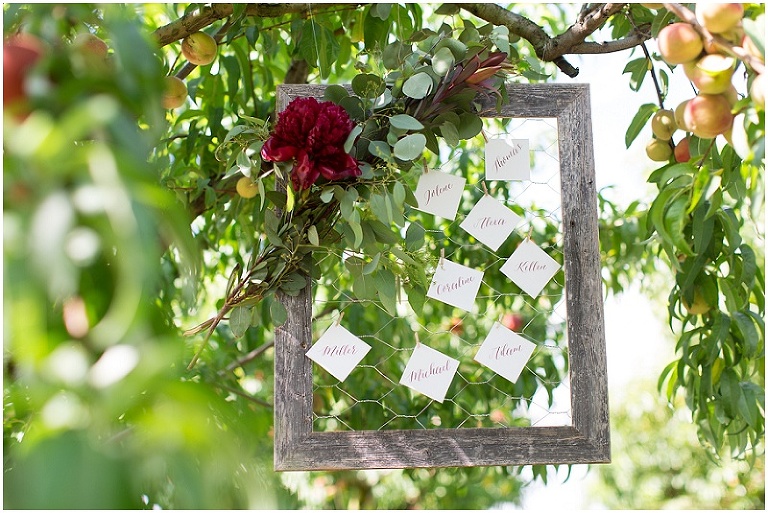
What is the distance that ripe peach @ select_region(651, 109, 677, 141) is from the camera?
0.99m

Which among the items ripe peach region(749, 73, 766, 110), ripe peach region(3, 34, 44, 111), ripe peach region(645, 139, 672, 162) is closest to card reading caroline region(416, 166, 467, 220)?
ripe peach region(645, 139, 672, 162)

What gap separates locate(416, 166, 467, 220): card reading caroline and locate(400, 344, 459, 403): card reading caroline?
0.17 meters

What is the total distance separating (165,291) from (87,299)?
1087 millimetres

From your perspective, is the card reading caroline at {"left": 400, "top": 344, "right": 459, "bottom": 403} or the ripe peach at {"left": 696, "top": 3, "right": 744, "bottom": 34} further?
the card reading caroline at {"left": 400, "top": 344, "right": 459, "bottom": 403}

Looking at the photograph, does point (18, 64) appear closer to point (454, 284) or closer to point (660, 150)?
point (454, 284)

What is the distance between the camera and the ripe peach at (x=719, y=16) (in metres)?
0.59

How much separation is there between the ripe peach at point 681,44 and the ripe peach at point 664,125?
0.36 meters

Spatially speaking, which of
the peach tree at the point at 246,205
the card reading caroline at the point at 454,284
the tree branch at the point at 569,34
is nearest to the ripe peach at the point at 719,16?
the peach tree at the point at 246,205

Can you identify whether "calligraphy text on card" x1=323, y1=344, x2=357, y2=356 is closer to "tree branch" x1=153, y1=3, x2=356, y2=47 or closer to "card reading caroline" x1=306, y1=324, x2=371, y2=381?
"card reading caroline" x1=306, y1=324, x2=371, y2=381

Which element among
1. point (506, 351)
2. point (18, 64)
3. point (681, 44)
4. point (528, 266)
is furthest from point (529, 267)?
point (18, 64)

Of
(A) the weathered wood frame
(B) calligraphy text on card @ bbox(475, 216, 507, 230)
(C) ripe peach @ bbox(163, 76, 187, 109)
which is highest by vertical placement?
(C) ripe peach @ bbox(163, 76, 187, 109)

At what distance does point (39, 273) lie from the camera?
30 cm

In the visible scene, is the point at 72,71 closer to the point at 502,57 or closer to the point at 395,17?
the point at 502,57

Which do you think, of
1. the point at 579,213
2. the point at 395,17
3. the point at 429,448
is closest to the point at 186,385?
the point at 429,448
